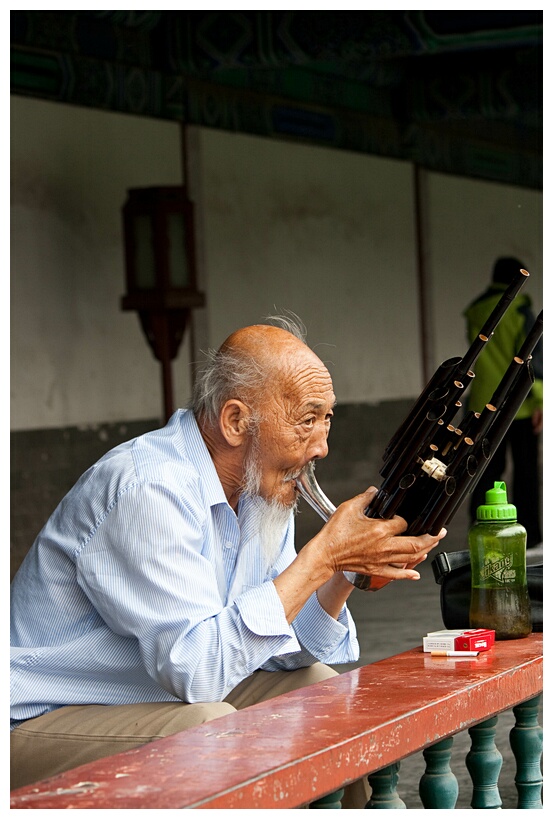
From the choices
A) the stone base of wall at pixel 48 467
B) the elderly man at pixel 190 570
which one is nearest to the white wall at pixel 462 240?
the stone base of wall at pixel 48 467

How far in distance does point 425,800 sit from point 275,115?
30.0ft

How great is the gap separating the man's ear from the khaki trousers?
51 centimetres

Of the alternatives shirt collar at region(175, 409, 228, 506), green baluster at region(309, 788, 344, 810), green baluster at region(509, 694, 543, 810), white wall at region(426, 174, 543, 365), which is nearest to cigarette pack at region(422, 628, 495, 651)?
green baluster at region(509, 694, 543, 810)

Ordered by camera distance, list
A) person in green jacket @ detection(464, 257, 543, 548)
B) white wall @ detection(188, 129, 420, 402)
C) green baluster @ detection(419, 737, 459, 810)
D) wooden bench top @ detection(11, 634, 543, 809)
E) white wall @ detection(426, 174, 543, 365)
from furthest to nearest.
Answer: white wall @ detection(426, 174, 543, 365) < white wall @ detection(188, 129, 420, 402) < person in green jacket @ detection(464, 257, 543, 548) < green baluster @ detection(419, 737, 459, 810) < wooden bench top @ detection(11, 634, 543, 809)

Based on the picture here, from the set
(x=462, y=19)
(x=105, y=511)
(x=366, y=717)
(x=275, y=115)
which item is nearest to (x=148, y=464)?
(x=105, y=511)

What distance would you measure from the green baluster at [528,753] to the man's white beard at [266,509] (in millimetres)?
566

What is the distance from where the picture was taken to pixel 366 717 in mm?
1983

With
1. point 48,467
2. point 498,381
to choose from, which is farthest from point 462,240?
point 498,381

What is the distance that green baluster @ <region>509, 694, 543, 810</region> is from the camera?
2.46 meters

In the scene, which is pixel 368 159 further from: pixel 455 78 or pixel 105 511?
pixel 105 511

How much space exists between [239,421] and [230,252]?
7.97 metres

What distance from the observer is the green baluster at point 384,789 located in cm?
203

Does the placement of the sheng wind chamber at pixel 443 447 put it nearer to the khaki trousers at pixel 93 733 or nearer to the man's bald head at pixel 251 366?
the man's bald head at pixel 251 366

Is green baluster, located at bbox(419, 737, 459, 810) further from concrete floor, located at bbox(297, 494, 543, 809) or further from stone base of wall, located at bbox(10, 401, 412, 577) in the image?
stone base of wall, located at bbox(10, 401, 412, 577)
